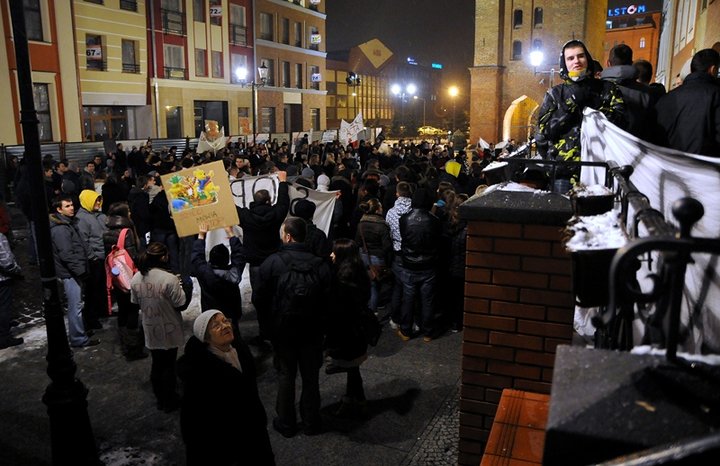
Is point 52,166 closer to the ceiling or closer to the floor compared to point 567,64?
closer to the floor

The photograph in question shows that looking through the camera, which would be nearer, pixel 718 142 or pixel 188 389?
pixel 188 389

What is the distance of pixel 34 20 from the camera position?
25984 millimetres

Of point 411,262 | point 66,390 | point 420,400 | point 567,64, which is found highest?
point 567,64

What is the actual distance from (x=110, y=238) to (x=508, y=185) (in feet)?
19.7

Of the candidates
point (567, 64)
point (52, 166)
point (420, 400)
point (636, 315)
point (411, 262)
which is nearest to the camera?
point (636, 315)

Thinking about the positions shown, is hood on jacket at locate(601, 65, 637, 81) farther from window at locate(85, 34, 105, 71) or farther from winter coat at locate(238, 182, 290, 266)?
window at locate(85, 34, 105, 71)

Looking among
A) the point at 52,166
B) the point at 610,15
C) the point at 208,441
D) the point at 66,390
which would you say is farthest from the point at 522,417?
the point at 610,15

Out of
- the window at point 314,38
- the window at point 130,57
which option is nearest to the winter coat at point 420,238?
the window at point 130,57

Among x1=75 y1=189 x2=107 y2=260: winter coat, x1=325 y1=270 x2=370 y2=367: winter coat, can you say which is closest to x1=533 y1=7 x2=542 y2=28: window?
x1=75 y1=189 x2=107 y2=260: winter coat

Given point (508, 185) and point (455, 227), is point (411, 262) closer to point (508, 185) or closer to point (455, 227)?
point (455, 227)

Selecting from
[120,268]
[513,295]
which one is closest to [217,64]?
[120,268]

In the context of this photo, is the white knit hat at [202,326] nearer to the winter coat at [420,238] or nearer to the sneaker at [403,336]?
the winter coat at [420,238]

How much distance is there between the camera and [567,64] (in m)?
4.35

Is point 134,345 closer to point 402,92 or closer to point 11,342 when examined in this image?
point 11,342
